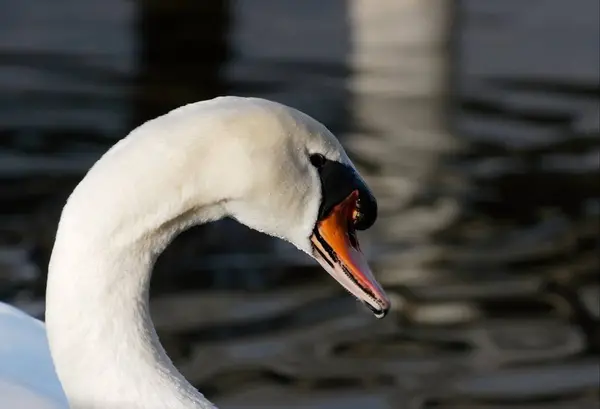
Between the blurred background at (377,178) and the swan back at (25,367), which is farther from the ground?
the swan back at (25,367)

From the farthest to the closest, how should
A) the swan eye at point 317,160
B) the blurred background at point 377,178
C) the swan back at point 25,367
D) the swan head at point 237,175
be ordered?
→ the blurred background at point 377,178 → the swan back at point 25,367 → the swan eye at point 317,160 → the swan head at point 237,175

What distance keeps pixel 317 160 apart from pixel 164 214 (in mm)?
331

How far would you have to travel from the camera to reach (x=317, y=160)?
3084mm

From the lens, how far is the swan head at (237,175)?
114 inches

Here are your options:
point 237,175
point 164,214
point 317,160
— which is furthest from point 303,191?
point 164,214

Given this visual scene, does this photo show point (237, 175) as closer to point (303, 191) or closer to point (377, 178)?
point (303, 191)

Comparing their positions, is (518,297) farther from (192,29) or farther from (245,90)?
(192,29)

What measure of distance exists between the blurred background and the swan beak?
1661 millimetres

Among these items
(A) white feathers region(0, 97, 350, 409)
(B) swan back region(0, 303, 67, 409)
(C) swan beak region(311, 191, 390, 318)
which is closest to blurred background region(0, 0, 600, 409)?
(B) swan back region(0, 303, 67, 409)

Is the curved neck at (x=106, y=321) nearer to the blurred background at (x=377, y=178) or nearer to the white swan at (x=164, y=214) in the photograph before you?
the white swan at (x=164, y=214)

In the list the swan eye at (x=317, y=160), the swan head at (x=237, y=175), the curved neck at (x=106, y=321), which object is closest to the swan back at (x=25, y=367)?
the curved neck at (x=106, y=321)

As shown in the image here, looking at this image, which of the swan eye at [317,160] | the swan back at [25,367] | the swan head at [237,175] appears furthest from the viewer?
the swan back at [25,367]

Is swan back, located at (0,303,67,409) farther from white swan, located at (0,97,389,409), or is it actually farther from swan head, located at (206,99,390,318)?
swan head, located at (206,99,390,318)

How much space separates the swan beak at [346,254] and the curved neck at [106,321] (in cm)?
32
